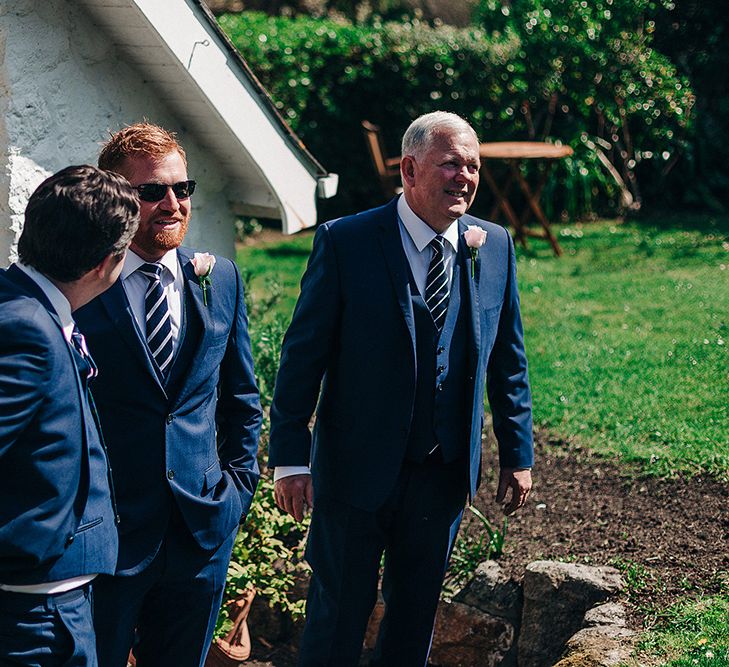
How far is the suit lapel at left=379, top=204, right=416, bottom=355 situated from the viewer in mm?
3537

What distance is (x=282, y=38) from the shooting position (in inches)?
465

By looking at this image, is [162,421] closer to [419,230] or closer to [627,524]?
[419,230]

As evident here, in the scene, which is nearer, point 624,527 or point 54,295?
point 54,295

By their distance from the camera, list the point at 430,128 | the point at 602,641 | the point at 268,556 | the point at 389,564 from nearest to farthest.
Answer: the point at 430,128
the point at 389,564
the point at 602,641
the point at 268,556

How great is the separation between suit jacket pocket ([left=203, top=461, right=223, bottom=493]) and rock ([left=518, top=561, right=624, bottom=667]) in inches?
78.8

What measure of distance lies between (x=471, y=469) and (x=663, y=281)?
5575 millimetres

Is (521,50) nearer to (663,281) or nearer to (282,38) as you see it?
(282,38)

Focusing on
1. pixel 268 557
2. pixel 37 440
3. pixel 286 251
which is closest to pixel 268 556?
pixel 268 557

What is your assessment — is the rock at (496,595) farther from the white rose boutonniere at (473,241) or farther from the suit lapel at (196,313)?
the suit lapel at (196,313)

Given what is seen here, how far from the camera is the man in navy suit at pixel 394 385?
355 cm

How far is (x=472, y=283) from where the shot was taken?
3.66 m

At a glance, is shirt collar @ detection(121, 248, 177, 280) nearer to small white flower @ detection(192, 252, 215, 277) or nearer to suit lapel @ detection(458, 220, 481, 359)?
small white flower @ detection(192, 252, 215, 277)

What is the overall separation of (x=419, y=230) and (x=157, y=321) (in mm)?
1048

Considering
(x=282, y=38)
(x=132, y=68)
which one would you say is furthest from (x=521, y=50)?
(x=132, y=68)
